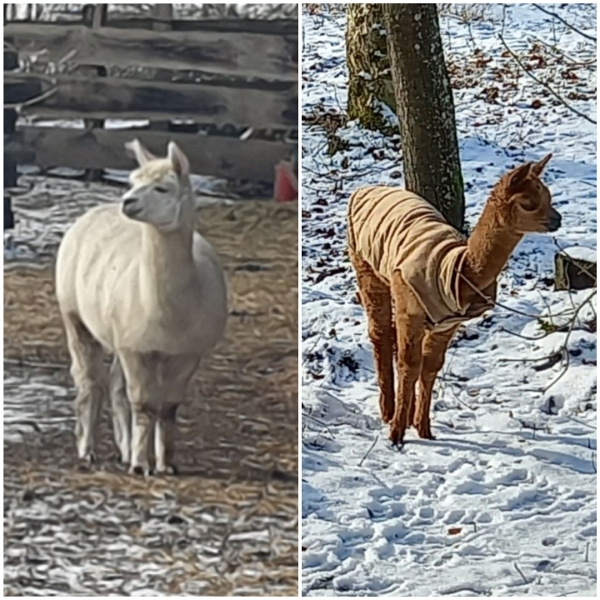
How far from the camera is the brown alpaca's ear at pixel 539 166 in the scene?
8.13 ft

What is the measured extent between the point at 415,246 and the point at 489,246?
161 millimetres

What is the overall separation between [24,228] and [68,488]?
0.60 meters

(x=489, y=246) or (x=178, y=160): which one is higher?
(x=178, y=160)

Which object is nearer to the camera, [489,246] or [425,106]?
[489,246]

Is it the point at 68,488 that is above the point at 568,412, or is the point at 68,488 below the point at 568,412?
below

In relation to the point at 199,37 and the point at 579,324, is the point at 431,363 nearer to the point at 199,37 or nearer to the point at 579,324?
the point at 579,324

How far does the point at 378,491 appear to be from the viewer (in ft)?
8.29

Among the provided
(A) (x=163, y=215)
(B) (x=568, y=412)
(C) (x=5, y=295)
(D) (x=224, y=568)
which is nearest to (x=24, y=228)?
(C) (x=5, y=295)

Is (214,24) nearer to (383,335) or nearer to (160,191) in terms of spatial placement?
(160,191)

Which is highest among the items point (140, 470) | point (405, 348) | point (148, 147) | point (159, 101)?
point (159, 101)

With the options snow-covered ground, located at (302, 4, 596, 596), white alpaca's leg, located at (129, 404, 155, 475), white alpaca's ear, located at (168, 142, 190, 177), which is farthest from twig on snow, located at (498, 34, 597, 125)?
white alpaca's leg, located at (129, 404, 155, 475)

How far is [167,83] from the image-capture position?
252 centimetres

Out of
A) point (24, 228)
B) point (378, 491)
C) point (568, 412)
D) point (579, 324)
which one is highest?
point (24, 228)

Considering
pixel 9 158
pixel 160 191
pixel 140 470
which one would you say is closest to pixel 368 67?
pixel 160 191
